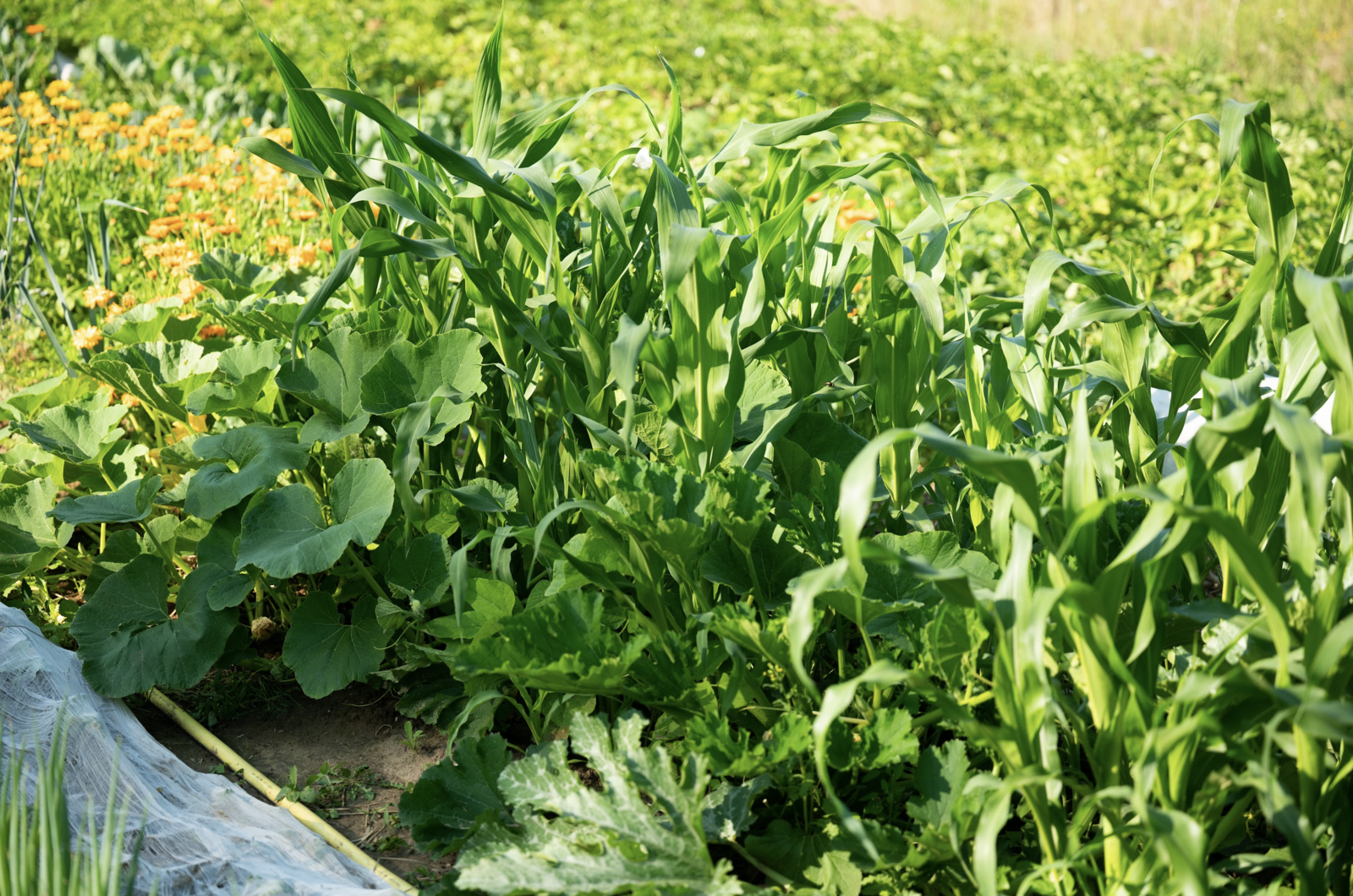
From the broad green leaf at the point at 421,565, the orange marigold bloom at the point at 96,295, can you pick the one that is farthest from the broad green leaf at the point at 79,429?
the broad green leaf at the point at 421,565

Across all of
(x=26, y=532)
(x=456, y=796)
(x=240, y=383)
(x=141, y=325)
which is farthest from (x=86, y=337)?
(x=456, y=796)

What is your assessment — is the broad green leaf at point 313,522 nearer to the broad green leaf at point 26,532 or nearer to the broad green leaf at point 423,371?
the broad green leaf at point 423,371

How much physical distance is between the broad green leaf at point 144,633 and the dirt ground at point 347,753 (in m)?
0.12

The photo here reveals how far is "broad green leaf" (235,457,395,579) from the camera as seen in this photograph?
1354 mm

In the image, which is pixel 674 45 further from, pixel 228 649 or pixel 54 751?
pixel 54 751

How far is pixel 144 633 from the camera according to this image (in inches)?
57.5

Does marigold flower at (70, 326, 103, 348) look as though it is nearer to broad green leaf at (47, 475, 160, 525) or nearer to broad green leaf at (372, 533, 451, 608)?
broad green leaf at (47, 475, 160, 525)

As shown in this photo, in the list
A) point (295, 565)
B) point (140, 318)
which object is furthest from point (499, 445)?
point (140, 318)

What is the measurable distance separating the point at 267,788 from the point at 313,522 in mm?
363

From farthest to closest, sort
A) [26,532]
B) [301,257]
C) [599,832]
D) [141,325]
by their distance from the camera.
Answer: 1. [301,257]
2. [141,325]
3. [26,532]
4. [599,832]

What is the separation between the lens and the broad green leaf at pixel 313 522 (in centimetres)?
135

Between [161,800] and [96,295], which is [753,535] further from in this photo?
[96,295]

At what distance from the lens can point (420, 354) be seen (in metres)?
1.50

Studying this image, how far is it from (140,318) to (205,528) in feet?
1.56
